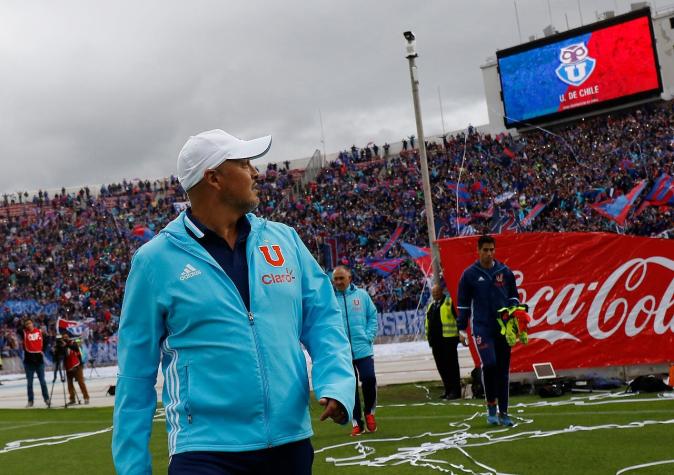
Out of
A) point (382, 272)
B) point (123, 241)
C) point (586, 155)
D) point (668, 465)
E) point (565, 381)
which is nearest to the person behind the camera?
point (668, 465)

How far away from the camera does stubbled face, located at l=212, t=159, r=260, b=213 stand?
3.24 metres

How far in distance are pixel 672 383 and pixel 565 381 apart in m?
1.96

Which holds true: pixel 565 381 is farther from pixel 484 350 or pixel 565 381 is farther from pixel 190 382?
pixel 190 382

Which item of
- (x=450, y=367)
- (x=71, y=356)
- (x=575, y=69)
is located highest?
(x=575, y=69)

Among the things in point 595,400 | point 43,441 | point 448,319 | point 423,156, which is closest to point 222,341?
point 595,400

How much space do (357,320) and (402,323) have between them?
2148 cm

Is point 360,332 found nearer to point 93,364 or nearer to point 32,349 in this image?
point 32,349

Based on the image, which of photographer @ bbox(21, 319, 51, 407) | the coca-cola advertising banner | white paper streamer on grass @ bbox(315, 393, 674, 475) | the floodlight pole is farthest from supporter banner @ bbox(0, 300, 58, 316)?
white paper streamer on grass @ bbox(315, 393, 674, 475)

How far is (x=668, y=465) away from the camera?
6.59 meters

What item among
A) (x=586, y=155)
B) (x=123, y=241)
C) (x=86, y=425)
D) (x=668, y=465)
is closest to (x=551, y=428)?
(x=668, y=465)

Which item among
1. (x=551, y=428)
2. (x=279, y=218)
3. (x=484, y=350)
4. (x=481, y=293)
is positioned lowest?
(x=551, y=428)

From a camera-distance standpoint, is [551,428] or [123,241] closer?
[551,428]

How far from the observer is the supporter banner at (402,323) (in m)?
30.7

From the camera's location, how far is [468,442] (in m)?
8.55
